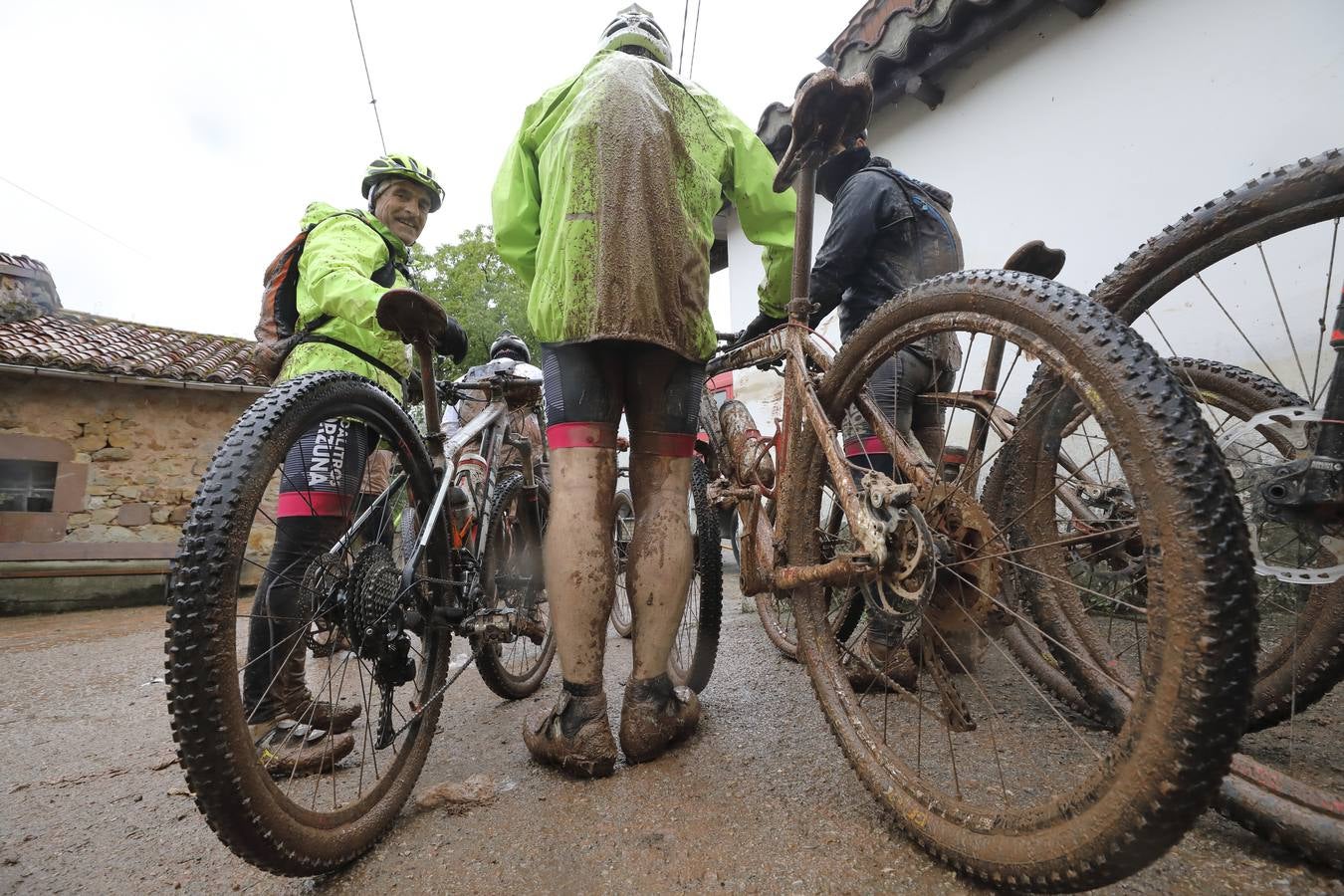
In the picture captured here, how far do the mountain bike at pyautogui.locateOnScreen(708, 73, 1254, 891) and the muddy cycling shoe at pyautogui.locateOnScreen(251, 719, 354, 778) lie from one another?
3.91 feet

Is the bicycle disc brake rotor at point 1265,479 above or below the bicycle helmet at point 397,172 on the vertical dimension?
below

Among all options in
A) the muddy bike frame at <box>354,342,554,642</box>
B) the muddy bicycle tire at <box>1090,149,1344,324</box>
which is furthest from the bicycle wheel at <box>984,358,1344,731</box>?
the muddy bike frame at <box>354,342,554,642</box>

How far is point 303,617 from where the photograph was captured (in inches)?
57.0

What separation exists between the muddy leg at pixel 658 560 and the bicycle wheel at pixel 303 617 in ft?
1.76

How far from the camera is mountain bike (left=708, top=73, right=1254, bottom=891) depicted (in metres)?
0.75

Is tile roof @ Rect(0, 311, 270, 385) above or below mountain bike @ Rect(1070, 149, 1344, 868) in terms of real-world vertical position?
above

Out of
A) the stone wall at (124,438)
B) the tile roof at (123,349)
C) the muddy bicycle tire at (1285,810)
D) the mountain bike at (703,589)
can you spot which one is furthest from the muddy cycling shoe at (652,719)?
the stone wall at (124,438)

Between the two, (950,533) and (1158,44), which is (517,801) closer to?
(950,533)

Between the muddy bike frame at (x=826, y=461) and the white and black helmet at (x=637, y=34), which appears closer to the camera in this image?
the muddy bike frame at (x=826, y=461)

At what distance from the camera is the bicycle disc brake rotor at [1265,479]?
4.04 feet

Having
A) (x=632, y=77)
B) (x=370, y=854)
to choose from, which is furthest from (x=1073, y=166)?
(x=370, y=854)

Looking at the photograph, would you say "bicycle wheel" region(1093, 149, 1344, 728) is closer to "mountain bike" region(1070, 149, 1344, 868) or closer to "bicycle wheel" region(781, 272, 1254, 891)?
"mountain bike" region(1070, 149, 1344, 868)

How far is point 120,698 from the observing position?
104 inches

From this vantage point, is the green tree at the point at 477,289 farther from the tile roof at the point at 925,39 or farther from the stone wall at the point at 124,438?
the tile roof at the point at 925,39
